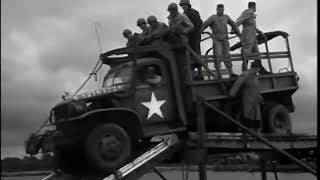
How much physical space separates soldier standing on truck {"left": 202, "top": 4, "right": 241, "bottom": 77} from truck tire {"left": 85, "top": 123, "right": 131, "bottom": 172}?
10.5 feet

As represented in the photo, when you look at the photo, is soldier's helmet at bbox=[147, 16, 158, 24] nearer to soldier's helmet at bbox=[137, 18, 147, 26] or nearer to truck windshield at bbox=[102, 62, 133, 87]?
soldier's helmet at bbox=[137, 18, 147, 26]

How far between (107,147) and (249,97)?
3.20m

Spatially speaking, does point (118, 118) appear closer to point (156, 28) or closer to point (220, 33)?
point (156, 28)

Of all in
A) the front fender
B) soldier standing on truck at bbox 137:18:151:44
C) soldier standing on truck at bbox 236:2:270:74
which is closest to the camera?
the front fender

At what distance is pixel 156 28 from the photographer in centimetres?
919

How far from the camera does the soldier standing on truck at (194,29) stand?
30.9 ft

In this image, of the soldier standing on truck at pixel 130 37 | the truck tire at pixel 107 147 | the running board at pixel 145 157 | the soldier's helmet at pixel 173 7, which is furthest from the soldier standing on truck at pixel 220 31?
the truck tire at pixel 107 147

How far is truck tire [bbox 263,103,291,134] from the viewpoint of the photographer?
397 inches

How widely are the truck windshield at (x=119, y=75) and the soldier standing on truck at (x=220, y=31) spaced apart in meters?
2.11

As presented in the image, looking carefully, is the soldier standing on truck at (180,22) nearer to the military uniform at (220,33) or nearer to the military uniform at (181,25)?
the military uniform at (181,25)

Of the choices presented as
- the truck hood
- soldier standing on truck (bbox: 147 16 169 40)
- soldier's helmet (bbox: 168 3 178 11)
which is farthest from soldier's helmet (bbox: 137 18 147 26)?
the truck hood

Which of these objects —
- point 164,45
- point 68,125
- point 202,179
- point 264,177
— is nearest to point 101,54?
point 164,45

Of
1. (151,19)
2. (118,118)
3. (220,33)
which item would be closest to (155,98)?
(118,118)

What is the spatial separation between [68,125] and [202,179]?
4.98 m
